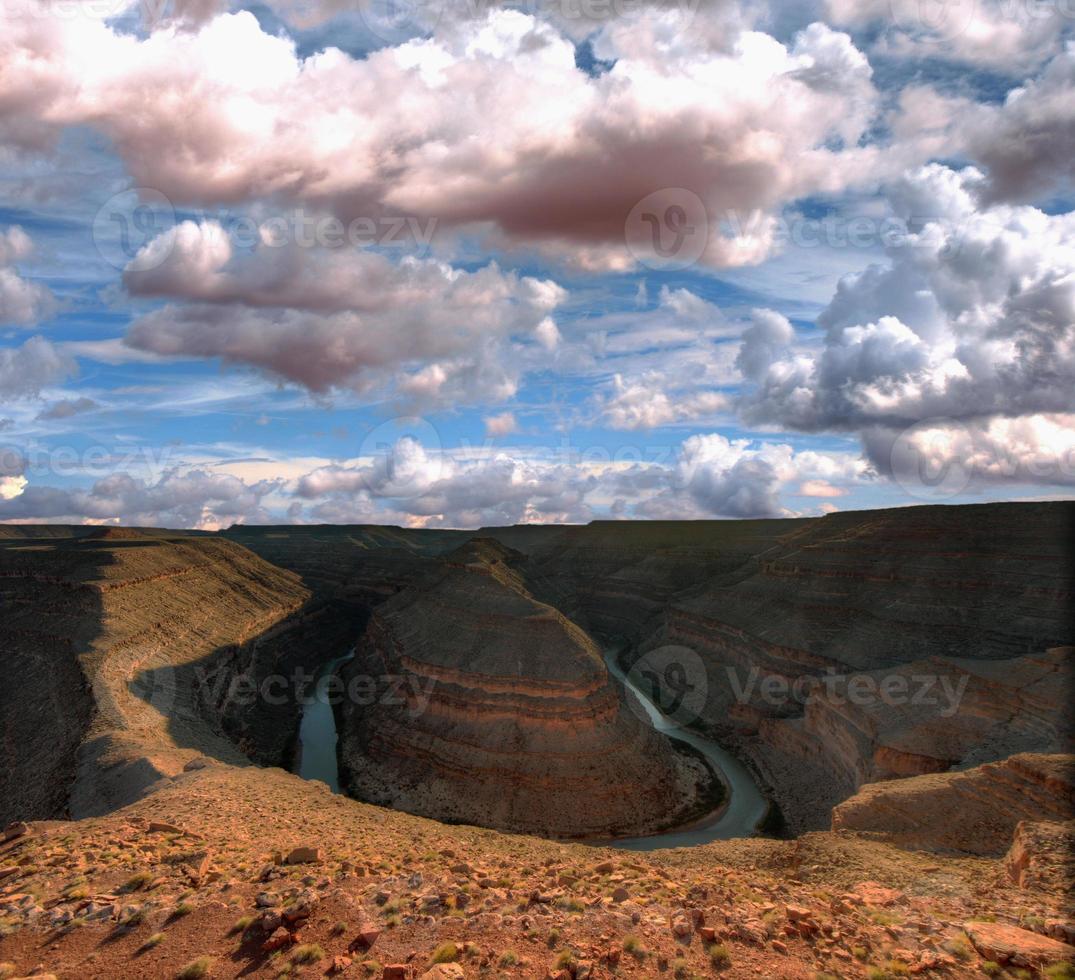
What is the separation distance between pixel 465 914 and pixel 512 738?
34.8 metres

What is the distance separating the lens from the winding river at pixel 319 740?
51281mm

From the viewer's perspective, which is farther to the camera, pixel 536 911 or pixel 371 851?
pixel 371 851

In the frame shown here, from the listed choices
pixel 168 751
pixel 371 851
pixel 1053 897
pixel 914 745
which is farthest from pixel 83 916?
pixel 914 745

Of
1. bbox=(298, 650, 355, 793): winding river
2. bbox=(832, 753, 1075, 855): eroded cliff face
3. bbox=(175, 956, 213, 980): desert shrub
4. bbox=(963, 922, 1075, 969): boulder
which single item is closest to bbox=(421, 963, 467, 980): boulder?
bbox=(175, 956, 213, 980): desert shrub

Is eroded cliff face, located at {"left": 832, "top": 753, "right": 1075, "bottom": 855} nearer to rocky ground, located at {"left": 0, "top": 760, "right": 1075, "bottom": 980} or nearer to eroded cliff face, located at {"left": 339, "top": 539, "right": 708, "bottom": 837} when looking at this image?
rocky ground, located at {"left": 0, "top": 760, "right": 1075, "bottom": 980}

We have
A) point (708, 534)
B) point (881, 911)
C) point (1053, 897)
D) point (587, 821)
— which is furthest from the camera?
point (708, 534)

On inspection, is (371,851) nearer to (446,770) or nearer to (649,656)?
(446,770)

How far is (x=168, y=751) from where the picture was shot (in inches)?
1438

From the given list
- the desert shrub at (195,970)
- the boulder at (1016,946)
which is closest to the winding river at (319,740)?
the desert shrub at (195,970)

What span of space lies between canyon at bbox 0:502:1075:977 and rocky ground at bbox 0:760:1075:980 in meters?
0.16

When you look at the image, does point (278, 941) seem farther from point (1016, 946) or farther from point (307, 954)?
point (1016, 946)

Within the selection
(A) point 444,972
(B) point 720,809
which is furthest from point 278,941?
(B) point 720,809

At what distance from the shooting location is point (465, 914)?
13727mm

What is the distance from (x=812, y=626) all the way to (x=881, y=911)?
54.2 meters
